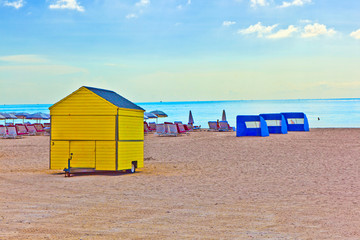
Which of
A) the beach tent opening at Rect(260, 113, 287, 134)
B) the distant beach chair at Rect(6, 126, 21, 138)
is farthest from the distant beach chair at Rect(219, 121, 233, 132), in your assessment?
the distant beach chair at Rect(6, 126, 21, 138)

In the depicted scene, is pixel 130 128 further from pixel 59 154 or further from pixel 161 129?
pixel 161 129

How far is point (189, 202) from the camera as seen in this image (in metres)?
6.53

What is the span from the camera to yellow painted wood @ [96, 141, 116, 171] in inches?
383

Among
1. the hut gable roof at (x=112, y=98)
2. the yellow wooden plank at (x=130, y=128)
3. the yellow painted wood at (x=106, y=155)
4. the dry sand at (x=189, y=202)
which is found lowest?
the dry sand at (x=189, y=202)

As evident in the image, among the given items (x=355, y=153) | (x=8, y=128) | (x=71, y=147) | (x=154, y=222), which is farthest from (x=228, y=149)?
(x=8, y=128)

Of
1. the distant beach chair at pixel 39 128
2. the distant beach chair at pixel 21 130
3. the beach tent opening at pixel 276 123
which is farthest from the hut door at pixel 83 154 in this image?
the distant beach chair at pixel 39 128

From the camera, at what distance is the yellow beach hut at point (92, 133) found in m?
9.78

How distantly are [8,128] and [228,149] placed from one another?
1359 cm

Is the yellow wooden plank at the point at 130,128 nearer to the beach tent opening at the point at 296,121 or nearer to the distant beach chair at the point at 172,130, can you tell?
the distant beach chair at the point at 172,130

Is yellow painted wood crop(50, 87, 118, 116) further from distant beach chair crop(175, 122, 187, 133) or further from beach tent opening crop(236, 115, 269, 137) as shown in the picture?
distant beach chair crop(175, 122, 187, 133)

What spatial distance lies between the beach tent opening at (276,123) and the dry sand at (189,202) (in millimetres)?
13402

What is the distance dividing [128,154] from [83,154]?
972 millimetres

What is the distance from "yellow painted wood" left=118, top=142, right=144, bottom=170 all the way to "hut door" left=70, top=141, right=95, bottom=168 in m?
0.59

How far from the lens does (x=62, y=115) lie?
10.1 m
